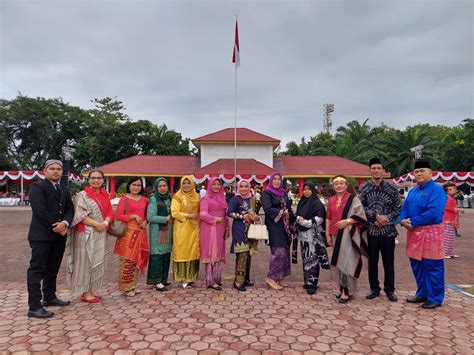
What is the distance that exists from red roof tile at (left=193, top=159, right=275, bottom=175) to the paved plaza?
1448 cm

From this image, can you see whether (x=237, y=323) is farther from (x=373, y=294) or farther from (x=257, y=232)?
(x=373, y=294)

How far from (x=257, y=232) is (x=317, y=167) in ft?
57.3

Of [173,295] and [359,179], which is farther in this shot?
[359,179]

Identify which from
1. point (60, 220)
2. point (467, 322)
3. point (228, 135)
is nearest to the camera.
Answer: point (467, 322)

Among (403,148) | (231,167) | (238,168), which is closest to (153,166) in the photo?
(231,167)

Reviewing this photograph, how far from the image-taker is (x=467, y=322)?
130 inches

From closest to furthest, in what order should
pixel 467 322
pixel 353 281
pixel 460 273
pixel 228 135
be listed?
pixel 467 322, pixel 353 281, pixel 460 273, pixel 228 135

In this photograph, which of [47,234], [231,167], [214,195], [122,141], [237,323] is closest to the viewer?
[237,323]

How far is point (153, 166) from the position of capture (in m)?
20.7

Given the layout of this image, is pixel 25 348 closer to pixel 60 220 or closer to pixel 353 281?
pixel 60 220

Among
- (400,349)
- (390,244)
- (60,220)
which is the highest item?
(60,220)

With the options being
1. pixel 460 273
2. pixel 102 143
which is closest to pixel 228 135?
pixel 102 143

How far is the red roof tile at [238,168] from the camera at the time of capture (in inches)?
744

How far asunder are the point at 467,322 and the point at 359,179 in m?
17.9
